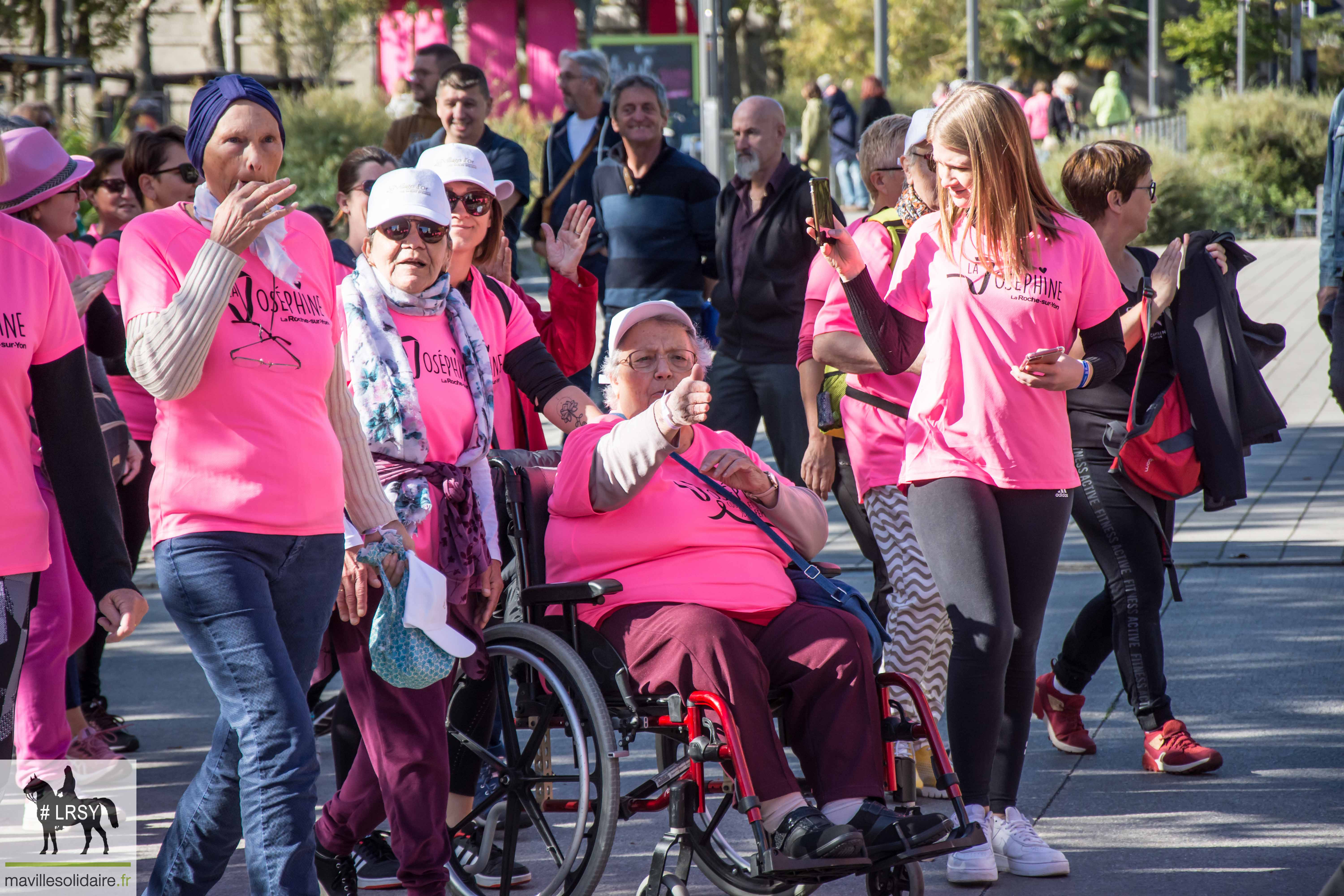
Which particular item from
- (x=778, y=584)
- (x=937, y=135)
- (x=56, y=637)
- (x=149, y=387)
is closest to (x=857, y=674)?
(x=778, y=584)

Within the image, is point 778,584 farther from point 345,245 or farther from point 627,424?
point 345,245

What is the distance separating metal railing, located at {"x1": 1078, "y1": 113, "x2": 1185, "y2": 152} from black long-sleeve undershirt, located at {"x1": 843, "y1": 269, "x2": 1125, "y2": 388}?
20.3 m

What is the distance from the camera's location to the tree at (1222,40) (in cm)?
3988

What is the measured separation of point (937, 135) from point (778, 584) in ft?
4.06

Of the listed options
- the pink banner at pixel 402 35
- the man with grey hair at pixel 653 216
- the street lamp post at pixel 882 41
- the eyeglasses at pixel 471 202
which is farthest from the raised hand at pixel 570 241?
the pink banner at pixel 402 35

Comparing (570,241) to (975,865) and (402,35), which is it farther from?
(402,35)

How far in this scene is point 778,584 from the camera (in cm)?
389

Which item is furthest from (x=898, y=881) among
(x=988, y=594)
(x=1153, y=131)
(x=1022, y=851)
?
(x=1153, y=131)

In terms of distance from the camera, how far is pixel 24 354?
112 inches

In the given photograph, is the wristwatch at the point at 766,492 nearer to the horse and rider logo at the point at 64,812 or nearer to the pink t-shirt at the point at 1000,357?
the pink t-shirt at the point at 1000,357

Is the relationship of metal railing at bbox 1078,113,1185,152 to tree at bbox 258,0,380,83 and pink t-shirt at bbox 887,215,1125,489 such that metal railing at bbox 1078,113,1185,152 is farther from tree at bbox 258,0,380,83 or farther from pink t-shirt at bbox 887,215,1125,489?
pink t-shirt at bbox 887,215,1125,489

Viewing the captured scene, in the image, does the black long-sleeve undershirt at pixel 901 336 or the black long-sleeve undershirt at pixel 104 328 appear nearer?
the black long-sleeve undershirt at pixel 901 336

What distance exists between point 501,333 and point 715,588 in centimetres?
101

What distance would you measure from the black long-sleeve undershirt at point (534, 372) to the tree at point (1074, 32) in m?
44.2
